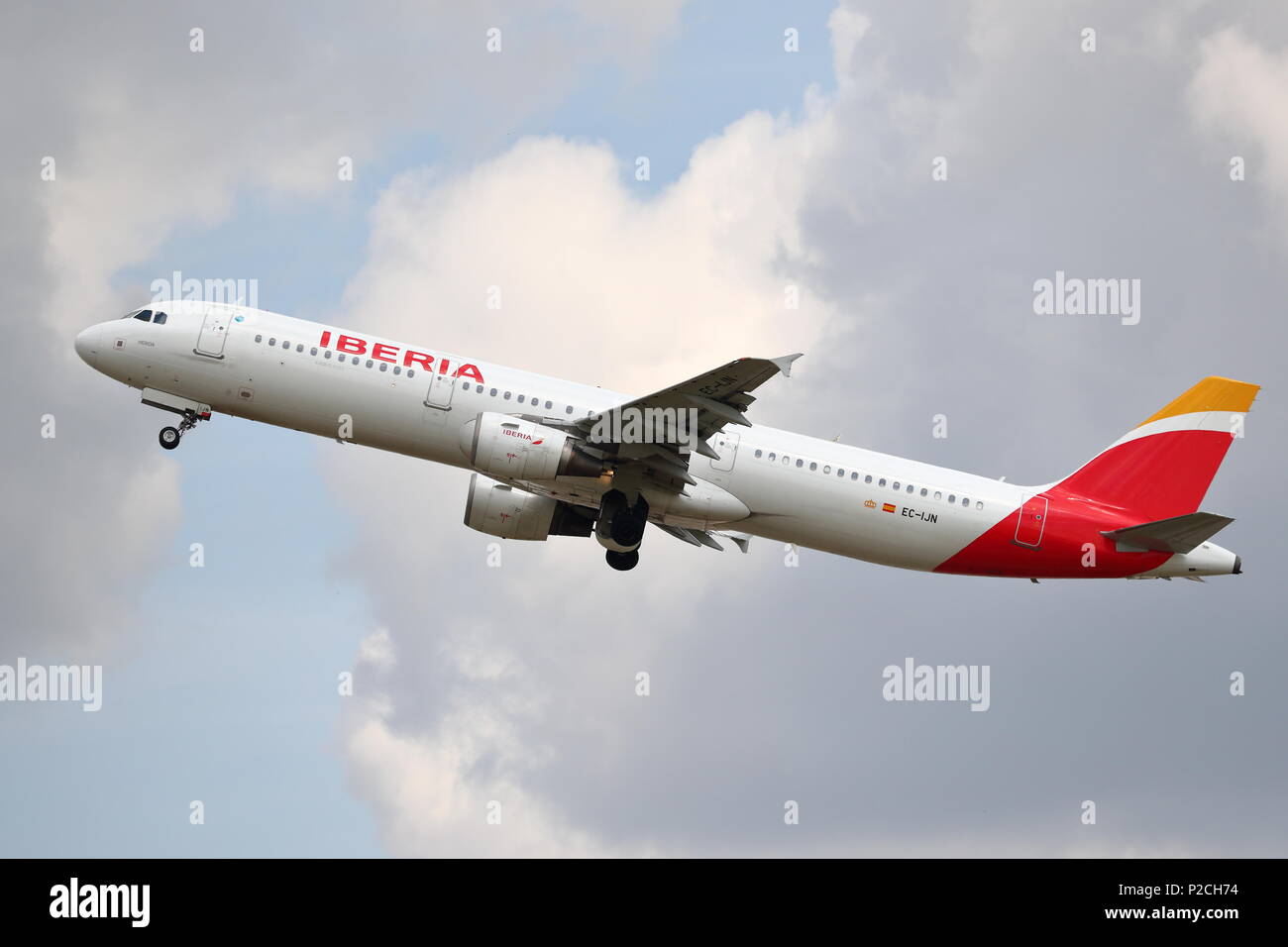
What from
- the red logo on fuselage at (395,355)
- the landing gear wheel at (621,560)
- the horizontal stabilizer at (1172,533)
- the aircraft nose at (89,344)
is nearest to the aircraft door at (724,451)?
the landing gear wheel at (621,560)

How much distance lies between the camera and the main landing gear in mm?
46406

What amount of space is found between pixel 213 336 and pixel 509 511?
35.7 feet

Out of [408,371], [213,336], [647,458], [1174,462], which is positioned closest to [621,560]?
[647,458]

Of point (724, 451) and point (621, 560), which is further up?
point (724, 451)

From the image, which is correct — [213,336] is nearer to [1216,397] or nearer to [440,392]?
[440,392]

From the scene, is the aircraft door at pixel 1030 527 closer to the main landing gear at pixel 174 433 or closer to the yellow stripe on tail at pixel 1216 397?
the yellow stripe on tail at pixel 1216 397

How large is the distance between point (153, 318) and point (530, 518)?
13334 millimetres

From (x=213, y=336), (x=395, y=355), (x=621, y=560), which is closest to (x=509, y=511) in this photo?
(x=621, y=560)

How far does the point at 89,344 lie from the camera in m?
46.8

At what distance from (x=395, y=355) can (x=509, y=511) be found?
23.3ft

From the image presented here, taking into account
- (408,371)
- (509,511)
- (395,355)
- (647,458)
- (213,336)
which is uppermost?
(213,336)

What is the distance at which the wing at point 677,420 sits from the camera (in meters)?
41.3

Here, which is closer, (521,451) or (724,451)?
(521,451)

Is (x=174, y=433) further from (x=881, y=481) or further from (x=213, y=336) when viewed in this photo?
(x=881, y=481)
